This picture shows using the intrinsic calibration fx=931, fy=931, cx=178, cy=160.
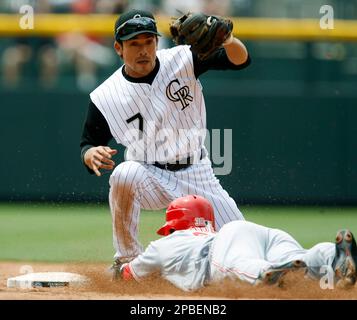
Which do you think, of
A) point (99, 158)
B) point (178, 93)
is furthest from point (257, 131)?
point (99, 158)

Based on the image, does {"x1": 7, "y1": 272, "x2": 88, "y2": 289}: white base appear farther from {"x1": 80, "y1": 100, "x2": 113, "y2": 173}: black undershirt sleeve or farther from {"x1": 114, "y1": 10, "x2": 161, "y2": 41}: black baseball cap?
{"x1": 114, "y1": 10, "x2": 161, "y2": 41}: black baseball cap

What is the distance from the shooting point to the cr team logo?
5.46m

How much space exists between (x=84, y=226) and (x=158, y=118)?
3.43 metres

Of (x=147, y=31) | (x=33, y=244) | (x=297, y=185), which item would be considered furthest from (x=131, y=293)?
(x=297, y=185)

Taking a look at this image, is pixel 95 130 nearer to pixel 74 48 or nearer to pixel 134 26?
pixel 134 26

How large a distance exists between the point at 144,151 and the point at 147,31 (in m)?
0.72

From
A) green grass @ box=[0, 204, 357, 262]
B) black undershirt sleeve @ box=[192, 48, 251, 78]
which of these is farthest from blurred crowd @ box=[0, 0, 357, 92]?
black undershirt sleeve @ box=[192, 48, 251, 78]

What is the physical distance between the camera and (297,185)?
33.0 feet

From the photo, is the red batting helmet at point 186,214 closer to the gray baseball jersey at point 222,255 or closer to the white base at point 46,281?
the gray baseball jersey at point 222,255

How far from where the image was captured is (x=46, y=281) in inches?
194

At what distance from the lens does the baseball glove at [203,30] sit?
5.06 meters

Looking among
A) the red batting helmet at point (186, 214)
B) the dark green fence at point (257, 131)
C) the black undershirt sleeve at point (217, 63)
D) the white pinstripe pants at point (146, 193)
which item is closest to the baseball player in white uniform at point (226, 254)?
the red batting helmet at point (186, 214)

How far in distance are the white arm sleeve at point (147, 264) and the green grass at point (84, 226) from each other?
5.30ft

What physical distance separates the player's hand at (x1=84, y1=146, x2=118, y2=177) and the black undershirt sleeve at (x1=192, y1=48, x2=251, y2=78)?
873mm
